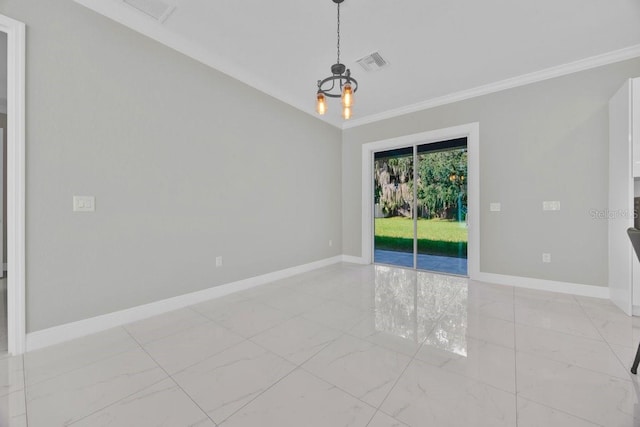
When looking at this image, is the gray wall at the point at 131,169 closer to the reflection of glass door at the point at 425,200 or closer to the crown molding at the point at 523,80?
the crown molding at the point at 523,80

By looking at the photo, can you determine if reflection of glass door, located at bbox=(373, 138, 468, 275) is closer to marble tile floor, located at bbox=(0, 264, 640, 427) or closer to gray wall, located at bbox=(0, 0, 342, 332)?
marble tile floor, located at bbox=(0, 264, 640, 427)

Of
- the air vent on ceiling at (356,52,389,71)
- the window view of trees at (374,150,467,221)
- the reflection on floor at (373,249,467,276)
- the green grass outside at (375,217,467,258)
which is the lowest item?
the reflection on floor at (373,249,467,276)

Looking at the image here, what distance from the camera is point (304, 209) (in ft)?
14.0

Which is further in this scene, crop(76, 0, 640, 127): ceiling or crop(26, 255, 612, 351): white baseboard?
crop(76, 0, 640, 127): ceiling

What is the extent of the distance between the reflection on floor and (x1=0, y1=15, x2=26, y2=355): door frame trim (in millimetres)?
4603

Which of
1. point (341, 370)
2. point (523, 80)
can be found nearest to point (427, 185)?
point (523, 80)

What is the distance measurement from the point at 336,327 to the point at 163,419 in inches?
53.3

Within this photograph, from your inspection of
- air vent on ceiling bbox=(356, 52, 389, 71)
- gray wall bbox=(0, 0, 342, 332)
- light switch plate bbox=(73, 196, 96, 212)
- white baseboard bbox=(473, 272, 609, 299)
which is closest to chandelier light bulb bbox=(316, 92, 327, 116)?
air vent on ceiling bbox=(356, 52, 389, 71)

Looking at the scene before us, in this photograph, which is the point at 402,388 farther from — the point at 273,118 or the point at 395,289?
the point at 273,118

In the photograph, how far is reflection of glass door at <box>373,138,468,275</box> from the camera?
14.0 ft

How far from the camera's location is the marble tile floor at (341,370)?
1.26 metres

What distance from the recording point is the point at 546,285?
3.23m

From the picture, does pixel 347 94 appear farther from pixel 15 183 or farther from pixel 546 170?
pixel 546 170

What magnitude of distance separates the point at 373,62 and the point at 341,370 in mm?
3215
